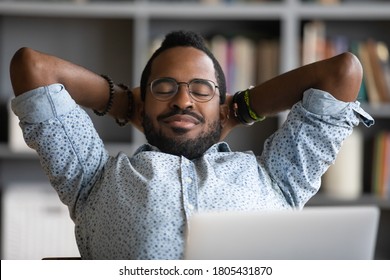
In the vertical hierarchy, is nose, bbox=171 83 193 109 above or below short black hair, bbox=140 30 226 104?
below

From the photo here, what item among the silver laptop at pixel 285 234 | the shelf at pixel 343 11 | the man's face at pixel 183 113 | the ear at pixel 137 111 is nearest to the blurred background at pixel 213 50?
the shelf at pixel 343 11

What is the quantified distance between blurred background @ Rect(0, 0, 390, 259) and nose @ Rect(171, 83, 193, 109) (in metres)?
1.46

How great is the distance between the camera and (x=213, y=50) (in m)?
2.79

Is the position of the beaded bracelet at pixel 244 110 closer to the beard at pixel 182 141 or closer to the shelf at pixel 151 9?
the beard at pixel 182 141

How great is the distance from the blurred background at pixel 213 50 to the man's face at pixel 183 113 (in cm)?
141

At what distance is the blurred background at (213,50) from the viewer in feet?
9.15

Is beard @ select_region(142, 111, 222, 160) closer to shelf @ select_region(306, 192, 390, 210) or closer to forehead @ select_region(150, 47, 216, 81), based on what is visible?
forehead @ select_region(150, 47, 216, 81)

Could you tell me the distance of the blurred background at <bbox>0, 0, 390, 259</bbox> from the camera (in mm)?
2789

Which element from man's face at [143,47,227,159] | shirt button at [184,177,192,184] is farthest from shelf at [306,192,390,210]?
shirt button at [184,177,192,184]

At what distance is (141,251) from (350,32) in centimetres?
211

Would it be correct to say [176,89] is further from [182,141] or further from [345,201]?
[345,201]

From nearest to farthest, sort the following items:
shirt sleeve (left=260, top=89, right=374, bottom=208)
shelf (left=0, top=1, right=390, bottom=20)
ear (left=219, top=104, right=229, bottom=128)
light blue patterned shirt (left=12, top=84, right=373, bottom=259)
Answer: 1. light blue patterned shirt (left=12, top=84, right=373, bottom=259)
2. shirt sleeve (left=260, top=89, right=374, bottom=208)
3. ear (left=219, top=104, right=229, bottom=128)
4. shelf (left=0, top=1, right=390, bottom=20)

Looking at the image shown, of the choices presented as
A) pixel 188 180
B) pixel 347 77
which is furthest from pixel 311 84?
pixel 188 180
